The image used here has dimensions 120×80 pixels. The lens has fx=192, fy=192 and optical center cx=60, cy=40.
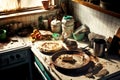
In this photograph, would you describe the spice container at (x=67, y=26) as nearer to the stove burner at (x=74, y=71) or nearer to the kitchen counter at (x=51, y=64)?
the kitchen counter at (x=51, y=64)

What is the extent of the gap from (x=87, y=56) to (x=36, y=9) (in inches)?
45.2

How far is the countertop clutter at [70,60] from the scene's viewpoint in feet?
5.71

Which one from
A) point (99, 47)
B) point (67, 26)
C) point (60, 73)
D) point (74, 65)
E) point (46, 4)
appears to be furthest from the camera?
point (46, 4)

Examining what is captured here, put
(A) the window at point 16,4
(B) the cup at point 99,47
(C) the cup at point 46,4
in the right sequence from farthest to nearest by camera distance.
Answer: (C) the cup at point 46,4 < (A) the window at point 16,4 < (B) the cup at point 99,47

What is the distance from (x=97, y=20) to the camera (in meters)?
2.30

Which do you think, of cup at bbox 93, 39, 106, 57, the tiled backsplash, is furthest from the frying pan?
the tiled backsplash

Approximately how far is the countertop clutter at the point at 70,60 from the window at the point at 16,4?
1.44ft

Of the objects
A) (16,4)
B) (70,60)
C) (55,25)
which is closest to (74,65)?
(70,60)

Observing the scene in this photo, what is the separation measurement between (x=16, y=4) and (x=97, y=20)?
1117 mm

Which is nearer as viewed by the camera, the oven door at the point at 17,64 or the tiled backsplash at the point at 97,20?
the tiled backsplash at the point at 97,20

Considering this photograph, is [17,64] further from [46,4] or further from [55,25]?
[46,4]

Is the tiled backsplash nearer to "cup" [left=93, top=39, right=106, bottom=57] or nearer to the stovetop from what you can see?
"cup" [left=93, top=39, right=106, bottom=57]

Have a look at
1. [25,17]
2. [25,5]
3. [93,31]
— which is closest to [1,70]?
[25,17]

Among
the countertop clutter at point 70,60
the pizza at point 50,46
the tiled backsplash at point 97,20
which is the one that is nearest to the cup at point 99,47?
the countertop clutter at point 70,60
